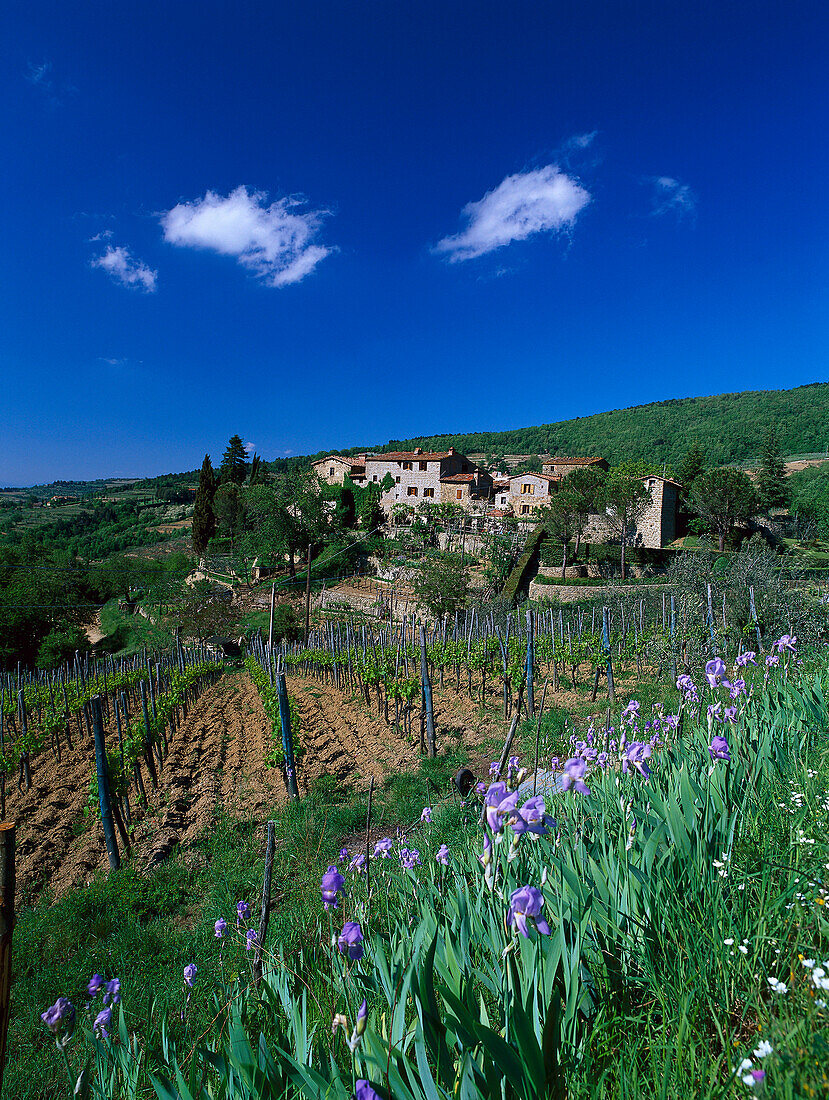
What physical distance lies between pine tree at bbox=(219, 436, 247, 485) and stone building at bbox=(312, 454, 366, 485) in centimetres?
1382

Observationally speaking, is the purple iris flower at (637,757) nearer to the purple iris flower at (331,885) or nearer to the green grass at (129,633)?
the purple iris flower at (331,885)

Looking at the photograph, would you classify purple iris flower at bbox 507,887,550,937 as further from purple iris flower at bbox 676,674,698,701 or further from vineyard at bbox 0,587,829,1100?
purple iris flower at bbox 676,674,698,701

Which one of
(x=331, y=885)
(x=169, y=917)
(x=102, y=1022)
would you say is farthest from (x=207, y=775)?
(x=331, y=885)

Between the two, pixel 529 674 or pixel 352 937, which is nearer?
pixel 352 937

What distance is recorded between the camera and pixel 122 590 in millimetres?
40438

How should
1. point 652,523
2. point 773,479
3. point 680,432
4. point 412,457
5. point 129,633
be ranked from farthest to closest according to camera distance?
point 680,432 → point 412,457 → point 773,479 → point 652,523 → point 129,633

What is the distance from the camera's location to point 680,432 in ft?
239

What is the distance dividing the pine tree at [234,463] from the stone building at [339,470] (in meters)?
13.8

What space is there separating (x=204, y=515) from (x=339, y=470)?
570 inches

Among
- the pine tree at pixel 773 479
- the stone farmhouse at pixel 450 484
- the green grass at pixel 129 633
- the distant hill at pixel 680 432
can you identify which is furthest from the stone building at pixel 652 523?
the green grass at pixel 129 633

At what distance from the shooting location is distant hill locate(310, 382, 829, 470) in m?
64.1

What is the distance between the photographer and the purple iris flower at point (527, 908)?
112 cm

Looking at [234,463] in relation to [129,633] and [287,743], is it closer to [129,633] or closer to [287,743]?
[129,633]

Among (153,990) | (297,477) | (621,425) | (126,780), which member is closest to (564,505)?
(297,477)
